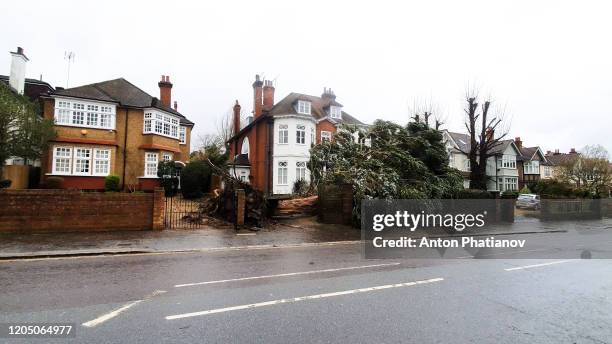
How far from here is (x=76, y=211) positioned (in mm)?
12680

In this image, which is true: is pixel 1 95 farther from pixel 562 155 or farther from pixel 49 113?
pixel 562 155

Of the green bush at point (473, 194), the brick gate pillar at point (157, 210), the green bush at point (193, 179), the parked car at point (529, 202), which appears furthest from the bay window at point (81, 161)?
the parked car at point (529, 202)

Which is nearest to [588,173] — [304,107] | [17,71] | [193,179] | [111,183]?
[304,107]

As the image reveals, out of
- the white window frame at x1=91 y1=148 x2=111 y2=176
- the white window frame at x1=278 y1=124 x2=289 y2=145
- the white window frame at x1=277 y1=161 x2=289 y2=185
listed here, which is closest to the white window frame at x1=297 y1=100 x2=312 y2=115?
the white window frame at x1=278 y1=124 x2=289 y2=145

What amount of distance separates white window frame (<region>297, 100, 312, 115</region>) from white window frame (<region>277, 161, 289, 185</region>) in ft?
17.8

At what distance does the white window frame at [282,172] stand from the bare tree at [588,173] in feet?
115

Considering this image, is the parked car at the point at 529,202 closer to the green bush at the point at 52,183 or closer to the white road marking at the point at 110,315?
the white road marking at the point at 110,315

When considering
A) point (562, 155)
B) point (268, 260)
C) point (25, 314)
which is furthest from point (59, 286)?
point (562, 155)

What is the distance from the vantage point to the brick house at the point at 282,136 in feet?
101

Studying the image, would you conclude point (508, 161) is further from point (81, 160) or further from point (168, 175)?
point (81, 160)

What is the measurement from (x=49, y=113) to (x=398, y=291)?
27.4 meters

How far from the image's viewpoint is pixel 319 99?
126 ft

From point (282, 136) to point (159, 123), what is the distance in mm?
10655

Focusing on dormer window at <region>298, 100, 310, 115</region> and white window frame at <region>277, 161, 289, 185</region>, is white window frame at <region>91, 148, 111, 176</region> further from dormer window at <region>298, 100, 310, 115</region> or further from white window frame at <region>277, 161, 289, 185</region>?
dormer window at <region>298, 100, 310, 115</region>
